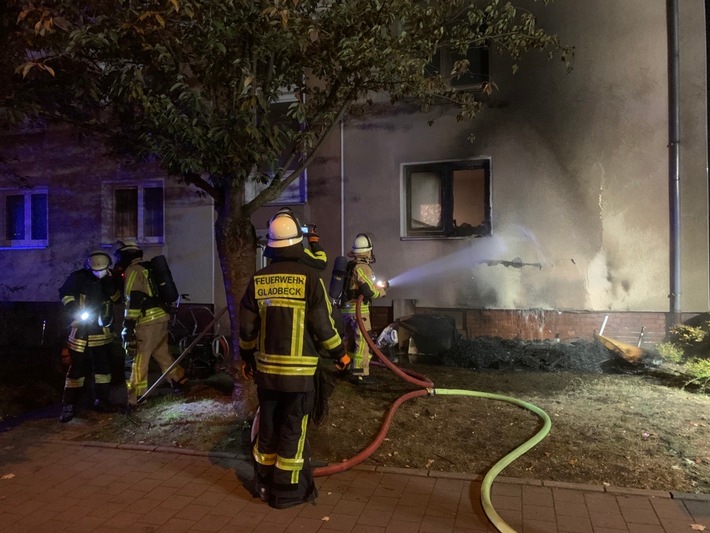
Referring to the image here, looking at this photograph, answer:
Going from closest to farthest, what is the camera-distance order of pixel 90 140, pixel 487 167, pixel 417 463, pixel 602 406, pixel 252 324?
pixel 252 324, pixel 417 463, pixel 602 406, pixel 487 167, pixel 90 140

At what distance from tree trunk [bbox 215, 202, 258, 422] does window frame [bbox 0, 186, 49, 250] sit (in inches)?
282

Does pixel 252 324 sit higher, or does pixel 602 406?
pixel 252 324

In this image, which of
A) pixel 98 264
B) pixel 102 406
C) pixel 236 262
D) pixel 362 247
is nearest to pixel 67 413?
pixel 102 406

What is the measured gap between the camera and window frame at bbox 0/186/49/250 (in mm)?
11250

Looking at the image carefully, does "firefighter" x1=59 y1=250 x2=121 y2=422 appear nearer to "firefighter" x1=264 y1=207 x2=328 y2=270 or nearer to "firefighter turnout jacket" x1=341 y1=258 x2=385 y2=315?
"firefighter" x1=264 y1=207 x2=328 y2=270

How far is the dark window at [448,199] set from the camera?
9.22 metres

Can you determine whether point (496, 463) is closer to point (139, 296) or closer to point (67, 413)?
point (139, 296)

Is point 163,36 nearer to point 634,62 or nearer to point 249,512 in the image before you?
point 249,512

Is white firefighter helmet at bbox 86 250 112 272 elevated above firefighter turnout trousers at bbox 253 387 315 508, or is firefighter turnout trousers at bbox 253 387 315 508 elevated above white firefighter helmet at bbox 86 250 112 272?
white firefighter helmet at bbox 86 250 112 272

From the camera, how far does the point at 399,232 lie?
9461mm

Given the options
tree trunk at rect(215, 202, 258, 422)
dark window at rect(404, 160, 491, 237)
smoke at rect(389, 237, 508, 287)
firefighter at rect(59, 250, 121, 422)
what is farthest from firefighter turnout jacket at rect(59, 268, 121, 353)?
dark window at rect(404, 160, 491, 237)

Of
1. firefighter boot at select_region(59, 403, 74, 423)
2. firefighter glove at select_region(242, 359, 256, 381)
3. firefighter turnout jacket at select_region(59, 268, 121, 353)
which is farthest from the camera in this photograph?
firefighter turnout jacket at select_region(59, 268, 121, 353)

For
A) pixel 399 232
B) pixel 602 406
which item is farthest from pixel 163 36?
pixel 602 406

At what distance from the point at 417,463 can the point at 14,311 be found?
9.83 meters
